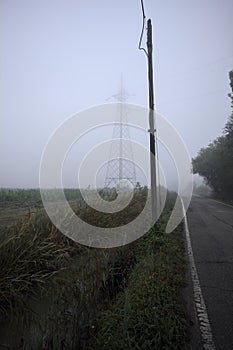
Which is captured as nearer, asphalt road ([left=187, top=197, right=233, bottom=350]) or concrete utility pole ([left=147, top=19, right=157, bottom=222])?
asphalt road ([left=187, top=197, right=233, bottom=350])

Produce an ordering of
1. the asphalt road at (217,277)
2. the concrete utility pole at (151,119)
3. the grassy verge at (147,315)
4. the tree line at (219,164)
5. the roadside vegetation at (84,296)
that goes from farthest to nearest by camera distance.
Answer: the tree line at (219,164) < the concrete utility pole at (151,119) < the asphalt road at (217,277) < the roadside vegetation at (84,296) < the grassy verge at (147,315)

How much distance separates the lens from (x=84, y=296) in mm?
3104

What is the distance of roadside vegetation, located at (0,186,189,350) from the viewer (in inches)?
99.8

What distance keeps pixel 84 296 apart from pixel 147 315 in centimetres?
86

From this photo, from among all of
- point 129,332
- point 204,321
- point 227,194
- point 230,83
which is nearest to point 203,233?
point 204,321

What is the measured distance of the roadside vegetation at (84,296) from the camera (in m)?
2.54

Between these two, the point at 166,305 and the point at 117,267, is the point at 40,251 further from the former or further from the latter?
the point at 166,305

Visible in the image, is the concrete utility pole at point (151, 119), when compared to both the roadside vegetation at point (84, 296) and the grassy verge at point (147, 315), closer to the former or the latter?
the roadside vegetation at point (84, 296)

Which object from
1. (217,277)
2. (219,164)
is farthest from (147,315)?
(219,164)

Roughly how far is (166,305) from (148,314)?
1.17 ft

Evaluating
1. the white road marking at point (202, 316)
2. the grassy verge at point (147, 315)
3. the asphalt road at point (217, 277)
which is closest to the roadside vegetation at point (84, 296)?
the grassy verge at point (147, 315)

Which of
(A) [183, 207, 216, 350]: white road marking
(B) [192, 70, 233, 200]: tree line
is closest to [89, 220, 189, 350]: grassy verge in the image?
(A) [183, 207, 216, 350]: white road marking

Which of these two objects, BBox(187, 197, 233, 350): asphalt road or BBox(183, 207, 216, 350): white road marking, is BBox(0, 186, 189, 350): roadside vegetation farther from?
BBox(187, 197, 233, 350): asphalt road

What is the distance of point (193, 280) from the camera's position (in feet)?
13.5
